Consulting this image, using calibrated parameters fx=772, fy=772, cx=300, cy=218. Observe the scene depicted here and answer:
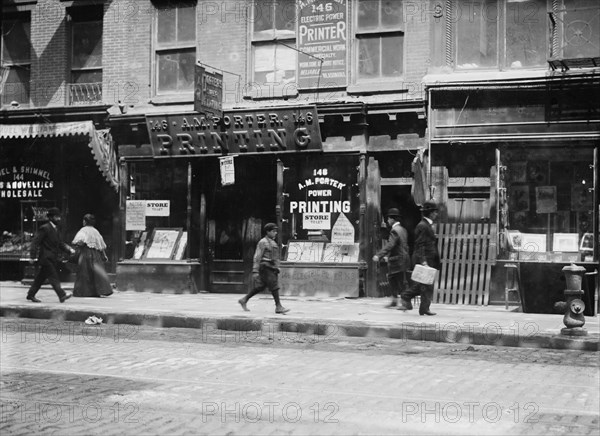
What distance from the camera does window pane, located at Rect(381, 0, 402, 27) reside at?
16703 mm

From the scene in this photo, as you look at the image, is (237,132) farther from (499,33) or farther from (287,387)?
(287,387)

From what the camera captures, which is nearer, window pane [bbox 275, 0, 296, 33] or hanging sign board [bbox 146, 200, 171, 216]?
window pane [bbox 275, 0, 296, 33]

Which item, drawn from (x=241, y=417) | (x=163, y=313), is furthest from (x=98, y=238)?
(x=241, y=417)

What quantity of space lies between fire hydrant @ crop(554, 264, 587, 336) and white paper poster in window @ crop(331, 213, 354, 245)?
6205 millimetres

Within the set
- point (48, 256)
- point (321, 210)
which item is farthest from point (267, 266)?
point (48, 256)

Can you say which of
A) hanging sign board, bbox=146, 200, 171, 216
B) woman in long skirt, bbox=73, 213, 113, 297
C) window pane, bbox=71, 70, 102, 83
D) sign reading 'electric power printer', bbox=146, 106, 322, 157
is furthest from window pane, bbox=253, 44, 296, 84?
woman in long skirt, bbox=73, 213, 113, 297

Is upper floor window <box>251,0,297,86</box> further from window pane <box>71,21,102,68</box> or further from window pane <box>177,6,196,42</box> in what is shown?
window pane <box>71,21,102,68</box>

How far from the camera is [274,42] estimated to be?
1756 centimetres

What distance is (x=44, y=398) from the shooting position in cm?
673

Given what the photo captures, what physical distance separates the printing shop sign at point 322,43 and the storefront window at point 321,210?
1767mm

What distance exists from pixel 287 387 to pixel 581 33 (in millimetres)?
11093

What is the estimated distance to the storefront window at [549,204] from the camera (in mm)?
15219

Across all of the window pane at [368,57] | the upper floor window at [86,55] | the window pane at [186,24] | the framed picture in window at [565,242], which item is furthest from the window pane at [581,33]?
the upper floor window at [86,55]

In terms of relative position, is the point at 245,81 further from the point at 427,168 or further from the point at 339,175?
the point at 427,168
